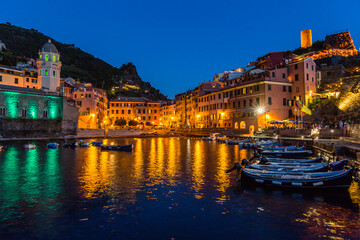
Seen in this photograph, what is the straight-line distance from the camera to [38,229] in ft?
33.2

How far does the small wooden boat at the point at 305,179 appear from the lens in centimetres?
1459

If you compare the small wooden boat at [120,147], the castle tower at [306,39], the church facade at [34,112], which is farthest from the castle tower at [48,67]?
the castle tower at [306,39]

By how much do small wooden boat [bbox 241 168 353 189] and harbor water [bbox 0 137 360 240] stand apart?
0.56 metres

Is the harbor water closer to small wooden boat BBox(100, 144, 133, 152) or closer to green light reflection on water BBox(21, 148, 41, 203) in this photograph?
green light reflection on water BBox(21, 148, 41, 203)

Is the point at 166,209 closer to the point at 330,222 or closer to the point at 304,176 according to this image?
the point at 330,222

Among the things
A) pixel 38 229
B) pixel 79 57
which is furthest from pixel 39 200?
pixel 79 57

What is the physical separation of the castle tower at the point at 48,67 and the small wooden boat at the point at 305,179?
71933mm

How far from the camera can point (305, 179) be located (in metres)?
15.0

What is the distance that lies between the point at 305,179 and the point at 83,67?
560 feet

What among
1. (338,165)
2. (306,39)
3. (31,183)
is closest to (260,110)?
(338,165)

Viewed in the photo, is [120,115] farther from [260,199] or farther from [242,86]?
[260,199]

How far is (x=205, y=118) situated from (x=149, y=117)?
44.0m

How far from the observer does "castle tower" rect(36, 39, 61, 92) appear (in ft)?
242

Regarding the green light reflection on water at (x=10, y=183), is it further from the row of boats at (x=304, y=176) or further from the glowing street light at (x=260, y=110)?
the glowing street light at (x=260, y=110)
